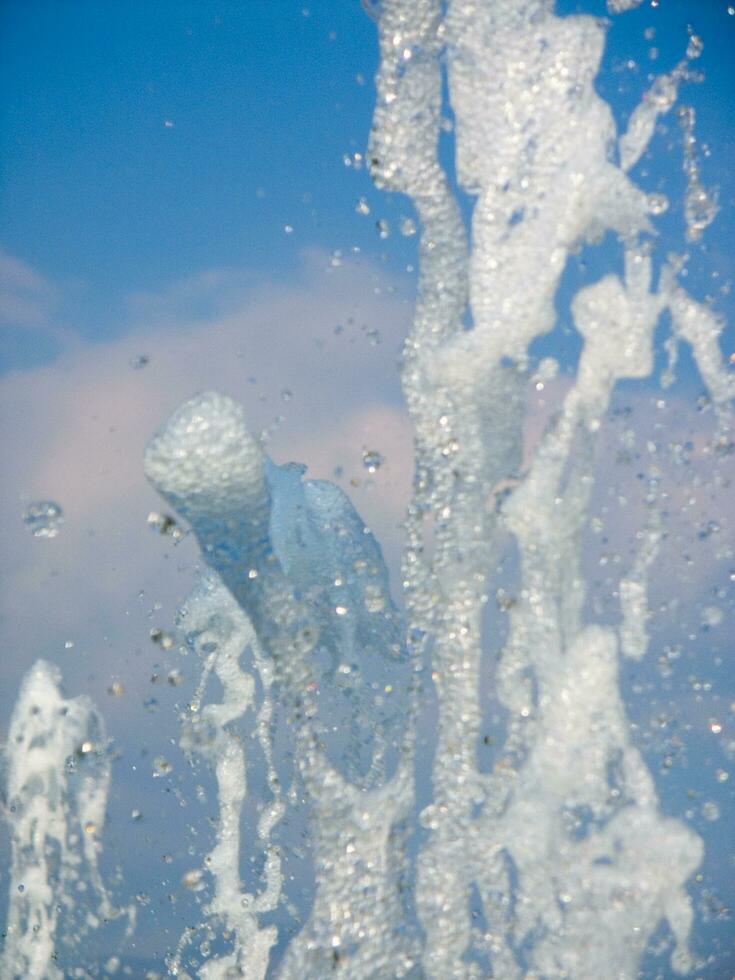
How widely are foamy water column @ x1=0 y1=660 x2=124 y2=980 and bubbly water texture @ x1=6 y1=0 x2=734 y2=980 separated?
79.0 inches

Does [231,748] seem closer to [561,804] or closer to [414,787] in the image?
[414,787]

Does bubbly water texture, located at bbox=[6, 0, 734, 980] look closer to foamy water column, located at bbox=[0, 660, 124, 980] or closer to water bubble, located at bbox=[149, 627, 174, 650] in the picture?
water bubble, located at bbox=[149, 627, 174, 650]

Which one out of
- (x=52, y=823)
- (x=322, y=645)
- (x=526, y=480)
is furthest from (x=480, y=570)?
(x=52, y=823)

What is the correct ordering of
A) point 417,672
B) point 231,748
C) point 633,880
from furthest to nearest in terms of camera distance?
point 231,748, point 417,672, point 633,880

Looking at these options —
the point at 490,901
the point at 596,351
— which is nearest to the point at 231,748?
the point at 490,901

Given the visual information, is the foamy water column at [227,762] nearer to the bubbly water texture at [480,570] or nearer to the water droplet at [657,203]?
the bubbly water texture at [480,570]

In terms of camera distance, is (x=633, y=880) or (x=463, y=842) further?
(x=463, y=842)

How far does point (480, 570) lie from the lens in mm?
4242

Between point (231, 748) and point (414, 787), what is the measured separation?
1281 millimetres

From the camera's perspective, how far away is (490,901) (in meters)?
4.14

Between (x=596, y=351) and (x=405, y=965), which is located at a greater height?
(x=596, y=351)

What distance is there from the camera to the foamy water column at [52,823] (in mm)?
5738

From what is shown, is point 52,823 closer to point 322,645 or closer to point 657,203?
point 322,645

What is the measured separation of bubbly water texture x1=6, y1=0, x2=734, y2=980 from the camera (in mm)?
3854
